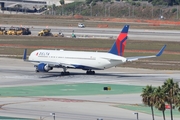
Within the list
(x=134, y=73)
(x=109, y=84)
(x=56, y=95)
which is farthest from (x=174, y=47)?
(x=56, y=95)

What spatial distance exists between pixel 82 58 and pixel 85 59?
535 mm

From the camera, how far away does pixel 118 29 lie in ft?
612

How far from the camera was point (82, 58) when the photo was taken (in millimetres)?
94500

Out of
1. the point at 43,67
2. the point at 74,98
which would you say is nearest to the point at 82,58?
the point at 43,67

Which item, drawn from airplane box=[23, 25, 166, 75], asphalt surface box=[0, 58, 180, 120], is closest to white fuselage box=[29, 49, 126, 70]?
airplane box=[23, 25, 166, 75]

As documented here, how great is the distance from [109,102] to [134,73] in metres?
27.4

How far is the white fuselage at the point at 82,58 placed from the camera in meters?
91.4

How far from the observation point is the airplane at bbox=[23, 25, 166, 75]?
91375mm

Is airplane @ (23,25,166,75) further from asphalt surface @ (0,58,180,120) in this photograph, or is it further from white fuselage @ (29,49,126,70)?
asphalt surface @ (0,58,180,120)

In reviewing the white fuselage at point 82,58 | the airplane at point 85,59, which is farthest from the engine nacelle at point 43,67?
the white fuselage at point 82,58

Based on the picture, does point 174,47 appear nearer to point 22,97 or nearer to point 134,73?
point 134,73

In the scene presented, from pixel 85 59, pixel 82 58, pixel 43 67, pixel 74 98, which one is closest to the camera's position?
pixel 74 98

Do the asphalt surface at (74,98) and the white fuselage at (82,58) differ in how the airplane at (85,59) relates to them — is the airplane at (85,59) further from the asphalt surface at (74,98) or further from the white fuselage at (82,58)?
the asphalt surface at (74,98)

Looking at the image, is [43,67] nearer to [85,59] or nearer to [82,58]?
[82,58]
